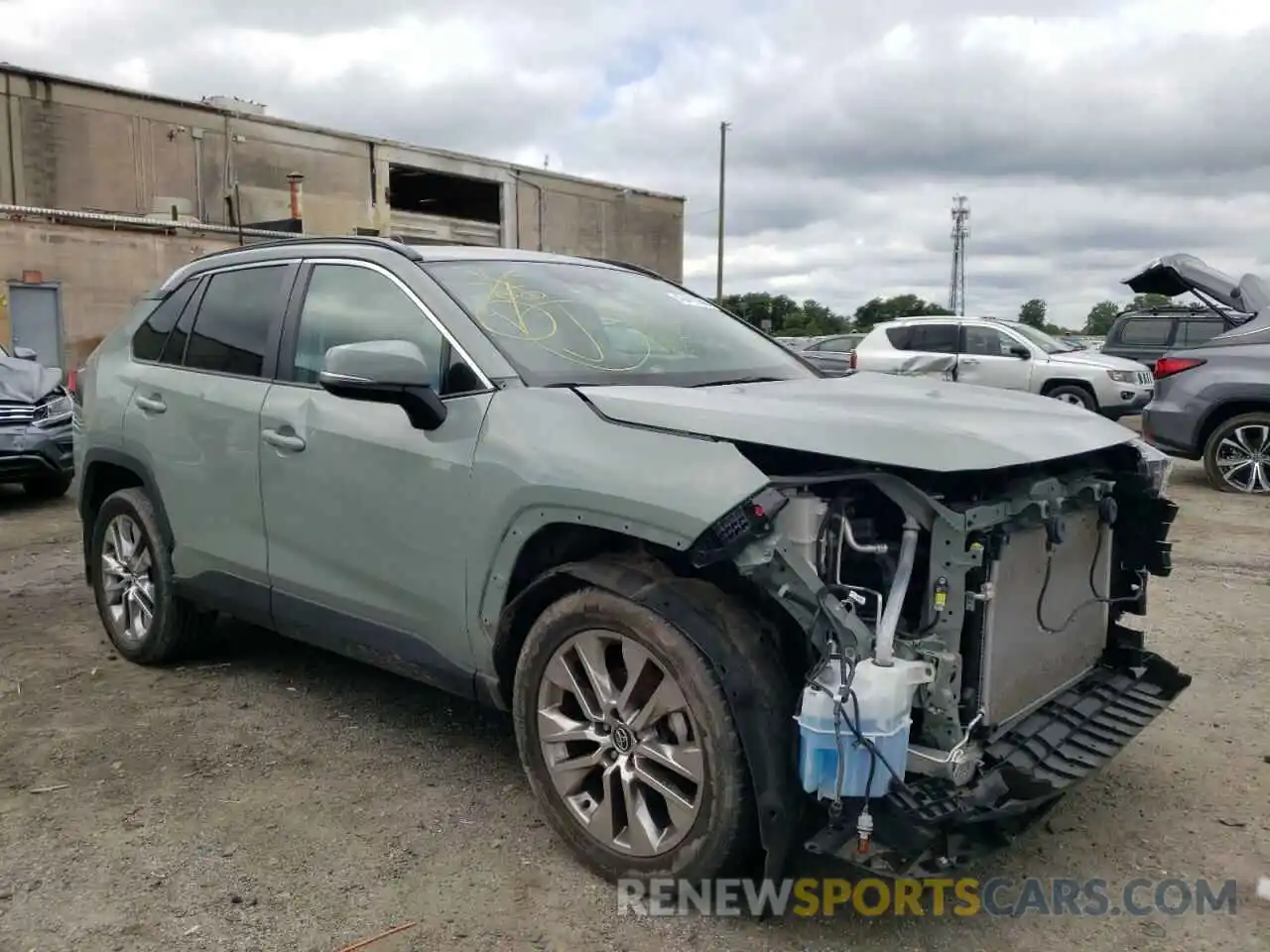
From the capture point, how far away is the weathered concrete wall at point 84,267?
62.4 ft

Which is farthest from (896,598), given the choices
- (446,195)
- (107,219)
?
(446,195)

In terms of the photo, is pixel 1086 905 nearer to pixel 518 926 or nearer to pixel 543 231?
pixel 518 926

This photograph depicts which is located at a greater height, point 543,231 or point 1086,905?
point 543,231

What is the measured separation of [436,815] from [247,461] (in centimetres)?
150

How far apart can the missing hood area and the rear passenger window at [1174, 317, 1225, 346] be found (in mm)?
15252

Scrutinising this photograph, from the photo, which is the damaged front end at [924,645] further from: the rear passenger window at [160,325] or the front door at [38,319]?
the front door at [38,319]

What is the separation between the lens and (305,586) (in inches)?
149

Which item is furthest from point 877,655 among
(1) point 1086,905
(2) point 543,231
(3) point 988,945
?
(2) point 543,231

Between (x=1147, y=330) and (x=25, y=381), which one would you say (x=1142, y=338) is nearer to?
(x=1147, y=330)

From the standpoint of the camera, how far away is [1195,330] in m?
16.6

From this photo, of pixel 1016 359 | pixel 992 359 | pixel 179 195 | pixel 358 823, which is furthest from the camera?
pixel 179 195

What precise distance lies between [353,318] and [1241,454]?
28.5 feet

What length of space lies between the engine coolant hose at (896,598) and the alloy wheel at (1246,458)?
840 cm

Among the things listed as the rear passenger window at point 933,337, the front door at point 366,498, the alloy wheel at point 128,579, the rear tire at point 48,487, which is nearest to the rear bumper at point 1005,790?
the front door at point 366,498
